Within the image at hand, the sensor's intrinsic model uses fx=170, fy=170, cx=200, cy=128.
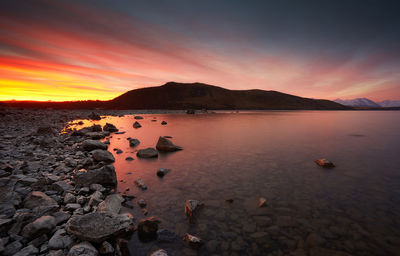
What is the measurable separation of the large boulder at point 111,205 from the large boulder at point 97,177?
1.90m

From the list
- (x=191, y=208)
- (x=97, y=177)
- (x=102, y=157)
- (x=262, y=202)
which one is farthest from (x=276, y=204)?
(x=102, y=157)

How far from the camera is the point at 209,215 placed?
657cm

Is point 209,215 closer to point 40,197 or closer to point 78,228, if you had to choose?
point 78,228

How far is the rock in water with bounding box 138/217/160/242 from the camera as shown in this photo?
526 cm

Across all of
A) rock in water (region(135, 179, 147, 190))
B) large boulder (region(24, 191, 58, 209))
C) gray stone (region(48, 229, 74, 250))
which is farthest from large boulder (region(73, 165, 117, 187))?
gray stone (region(48, 229, 74, 250))

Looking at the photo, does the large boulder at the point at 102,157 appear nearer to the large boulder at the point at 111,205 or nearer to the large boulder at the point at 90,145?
the large boulder at the point at 90,145

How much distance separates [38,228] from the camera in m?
4.49

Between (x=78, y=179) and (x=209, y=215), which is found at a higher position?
(x=78, y=179)

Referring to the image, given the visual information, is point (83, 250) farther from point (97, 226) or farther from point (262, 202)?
point (262, 202)

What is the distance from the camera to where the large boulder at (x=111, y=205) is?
6069 millimetres

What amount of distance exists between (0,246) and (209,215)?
5.63m

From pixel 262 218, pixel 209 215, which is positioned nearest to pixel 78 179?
pixel 209 215

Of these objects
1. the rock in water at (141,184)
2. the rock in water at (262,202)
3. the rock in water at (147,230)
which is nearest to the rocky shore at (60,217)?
the rock in water at (147,230)

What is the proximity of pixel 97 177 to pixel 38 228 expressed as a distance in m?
3.90
